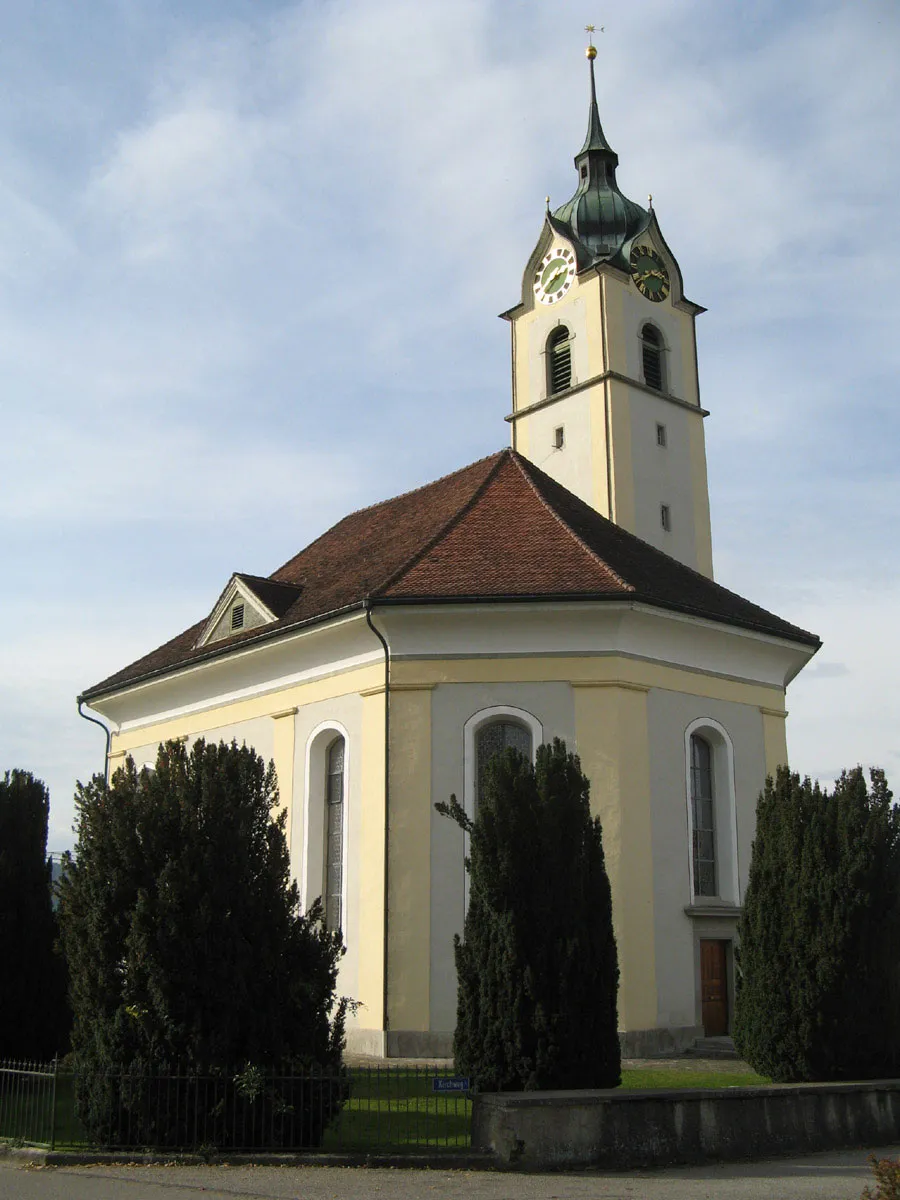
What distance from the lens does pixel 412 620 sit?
20.5 meters

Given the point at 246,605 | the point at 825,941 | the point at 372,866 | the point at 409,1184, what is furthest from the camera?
the point at 246,605

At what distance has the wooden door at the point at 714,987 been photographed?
20500 mm

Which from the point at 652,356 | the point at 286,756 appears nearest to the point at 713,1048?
the point at 286,756

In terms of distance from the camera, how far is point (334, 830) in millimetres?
21891

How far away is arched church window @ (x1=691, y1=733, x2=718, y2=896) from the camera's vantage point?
838 inches

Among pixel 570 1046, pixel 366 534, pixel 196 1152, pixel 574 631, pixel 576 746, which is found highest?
pixel 366 534

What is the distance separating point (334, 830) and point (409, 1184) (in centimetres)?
1142

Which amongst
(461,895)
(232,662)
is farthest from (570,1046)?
(232,662)

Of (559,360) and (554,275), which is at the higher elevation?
(554,275)

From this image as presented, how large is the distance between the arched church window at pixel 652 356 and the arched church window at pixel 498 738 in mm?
15509

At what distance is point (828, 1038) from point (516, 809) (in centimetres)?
478

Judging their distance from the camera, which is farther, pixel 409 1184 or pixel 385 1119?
pixel 385 1119

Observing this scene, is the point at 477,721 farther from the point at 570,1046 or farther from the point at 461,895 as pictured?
the point at 570,1046

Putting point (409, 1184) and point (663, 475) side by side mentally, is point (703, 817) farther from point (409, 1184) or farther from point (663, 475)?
point (663, 475)
